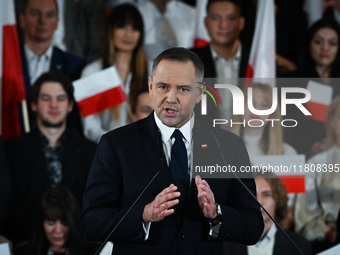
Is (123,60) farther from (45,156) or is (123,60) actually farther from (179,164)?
(179,164)

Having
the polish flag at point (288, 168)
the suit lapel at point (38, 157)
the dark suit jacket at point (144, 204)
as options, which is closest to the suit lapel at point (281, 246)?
the polish flag at point (288, 168)

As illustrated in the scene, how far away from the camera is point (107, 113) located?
12.0 feet

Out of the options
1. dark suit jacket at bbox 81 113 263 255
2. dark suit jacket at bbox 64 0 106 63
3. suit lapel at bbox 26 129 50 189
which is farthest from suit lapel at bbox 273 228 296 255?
dark suit jacket at bbox 64 0 106 63

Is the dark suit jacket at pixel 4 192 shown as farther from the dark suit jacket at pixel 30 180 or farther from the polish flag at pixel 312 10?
the polish flag at pixel 312 10

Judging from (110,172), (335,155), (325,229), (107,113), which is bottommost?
(325,229)

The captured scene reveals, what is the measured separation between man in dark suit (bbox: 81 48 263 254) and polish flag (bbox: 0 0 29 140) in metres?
2.27

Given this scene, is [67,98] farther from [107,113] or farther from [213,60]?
[213,60]

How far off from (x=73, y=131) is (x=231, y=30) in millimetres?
1489

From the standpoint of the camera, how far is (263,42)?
377 cm

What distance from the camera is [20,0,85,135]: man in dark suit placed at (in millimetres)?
3637

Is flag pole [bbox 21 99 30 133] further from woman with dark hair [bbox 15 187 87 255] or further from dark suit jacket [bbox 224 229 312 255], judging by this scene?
dark suit jacket [bbox 224 229 312 255]

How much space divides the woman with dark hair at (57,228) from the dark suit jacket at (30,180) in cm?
8

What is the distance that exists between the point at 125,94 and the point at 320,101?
4.74ft

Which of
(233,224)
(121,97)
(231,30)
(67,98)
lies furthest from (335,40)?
(233,224)
